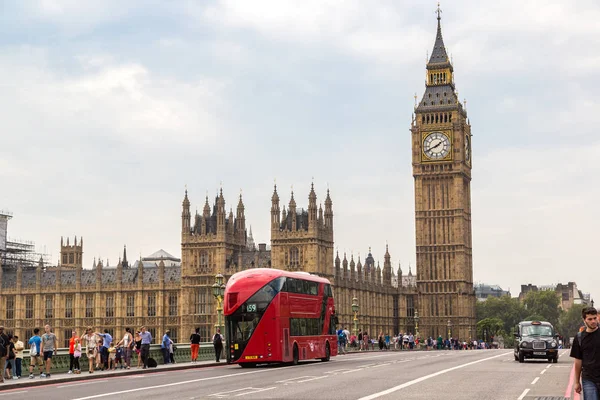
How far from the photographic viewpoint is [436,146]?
Result: 116625mm

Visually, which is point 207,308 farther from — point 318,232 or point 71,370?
point 71,370

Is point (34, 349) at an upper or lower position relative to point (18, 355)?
upper

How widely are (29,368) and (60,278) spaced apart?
7721 cm

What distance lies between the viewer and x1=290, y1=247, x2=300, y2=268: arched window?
95.0 meters

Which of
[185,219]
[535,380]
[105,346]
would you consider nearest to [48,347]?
[105,346]

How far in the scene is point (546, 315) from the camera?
172875 mm

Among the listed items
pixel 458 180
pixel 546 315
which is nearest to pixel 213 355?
pixel 458 180

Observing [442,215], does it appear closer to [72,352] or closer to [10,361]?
[72,352]

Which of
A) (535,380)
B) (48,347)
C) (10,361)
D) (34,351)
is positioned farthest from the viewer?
(34,351)

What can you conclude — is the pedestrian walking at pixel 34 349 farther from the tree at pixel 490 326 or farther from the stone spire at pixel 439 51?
the tree at pixel 490 326

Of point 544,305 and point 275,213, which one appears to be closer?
point 275,213

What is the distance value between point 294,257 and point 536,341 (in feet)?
186

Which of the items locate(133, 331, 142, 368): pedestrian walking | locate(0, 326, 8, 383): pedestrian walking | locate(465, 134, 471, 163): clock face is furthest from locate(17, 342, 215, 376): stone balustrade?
locate(465, 134, 471, 163): clock face

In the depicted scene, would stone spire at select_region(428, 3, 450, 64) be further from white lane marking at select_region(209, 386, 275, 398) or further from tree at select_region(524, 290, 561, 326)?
white lane marking at select_region(209, 386, 275, 398)
